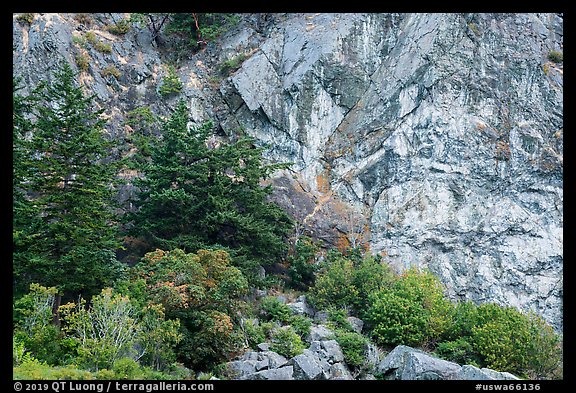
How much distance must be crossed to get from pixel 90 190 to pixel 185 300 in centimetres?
586

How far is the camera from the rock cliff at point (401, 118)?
29.2 meters

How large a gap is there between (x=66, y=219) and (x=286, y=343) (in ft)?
30.8

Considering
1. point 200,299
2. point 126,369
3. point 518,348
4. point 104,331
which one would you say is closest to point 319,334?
point 200,299

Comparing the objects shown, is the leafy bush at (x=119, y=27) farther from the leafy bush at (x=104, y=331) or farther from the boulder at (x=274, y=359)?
the boulder at (x=274, y=359)

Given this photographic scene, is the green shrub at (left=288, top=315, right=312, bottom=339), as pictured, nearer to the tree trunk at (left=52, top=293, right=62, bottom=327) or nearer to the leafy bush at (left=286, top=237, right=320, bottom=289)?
the leafy bush at (left=286, top=237, right=320, bottom=289)

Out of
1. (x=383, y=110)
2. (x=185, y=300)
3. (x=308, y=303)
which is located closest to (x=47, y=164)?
(x=185, y=300)

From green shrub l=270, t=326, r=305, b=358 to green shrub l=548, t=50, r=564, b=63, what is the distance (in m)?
24.9

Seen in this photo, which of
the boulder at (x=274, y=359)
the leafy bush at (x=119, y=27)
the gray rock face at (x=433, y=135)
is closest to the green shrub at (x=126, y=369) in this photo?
the boulder at (x=274, y=359)

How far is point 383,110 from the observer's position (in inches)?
1302

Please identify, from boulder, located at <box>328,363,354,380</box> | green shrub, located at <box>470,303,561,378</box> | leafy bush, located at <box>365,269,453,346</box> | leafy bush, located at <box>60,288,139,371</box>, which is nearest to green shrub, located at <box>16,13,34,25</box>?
leafy bush, located at <box>60,288,139,371</box>

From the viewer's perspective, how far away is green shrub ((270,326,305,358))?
63.6ft

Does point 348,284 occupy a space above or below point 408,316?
above

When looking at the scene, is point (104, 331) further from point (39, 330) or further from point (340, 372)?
point (340, 372)

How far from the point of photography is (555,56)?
3272cm
